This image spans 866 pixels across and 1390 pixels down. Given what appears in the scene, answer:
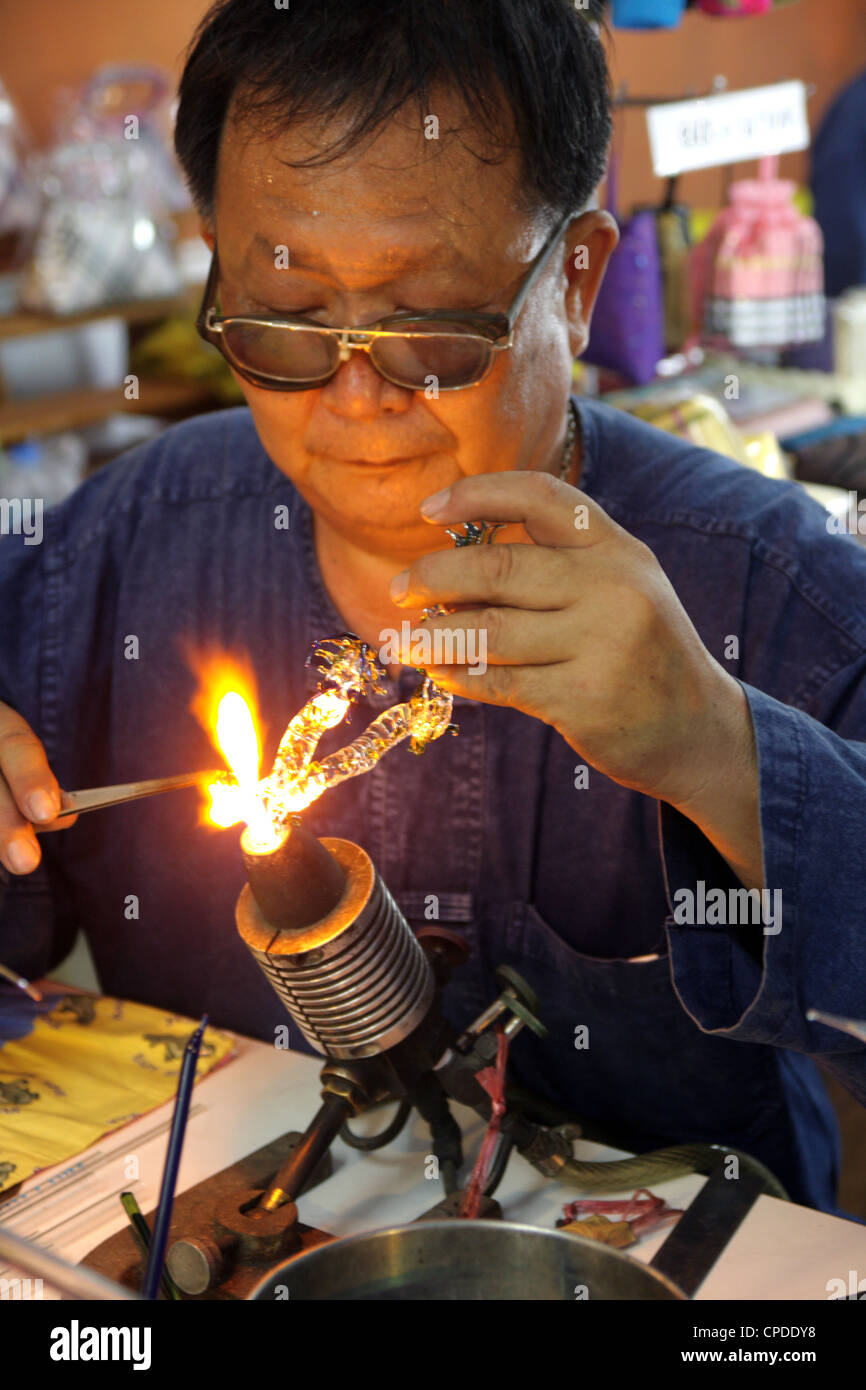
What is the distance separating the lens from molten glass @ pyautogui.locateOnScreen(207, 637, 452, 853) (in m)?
0.97

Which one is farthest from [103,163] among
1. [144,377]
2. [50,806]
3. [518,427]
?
[50,806]

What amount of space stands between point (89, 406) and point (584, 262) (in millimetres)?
2473

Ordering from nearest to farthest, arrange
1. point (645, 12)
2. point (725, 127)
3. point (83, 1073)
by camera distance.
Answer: point (83, 1073) → point (645, 12) → point (725, 127)

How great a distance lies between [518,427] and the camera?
4.32 ft

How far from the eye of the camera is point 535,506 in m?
0.94

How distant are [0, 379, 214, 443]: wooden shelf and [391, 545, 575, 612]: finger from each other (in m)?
2.79

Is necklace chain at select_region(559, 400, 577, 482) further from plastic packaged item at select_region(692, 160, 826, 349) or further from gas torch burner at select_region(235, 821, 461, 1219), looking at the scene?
plastic packaged item at select_region(692, 160, 826, 349)

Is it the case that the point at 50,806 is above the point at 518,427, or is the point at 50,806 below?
below

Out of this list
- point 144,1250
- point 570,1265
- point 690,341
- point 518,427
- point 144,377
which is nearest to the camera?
point 570,1265

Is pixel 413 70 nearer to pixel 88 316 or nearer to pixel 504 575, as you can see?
pixel 504 575

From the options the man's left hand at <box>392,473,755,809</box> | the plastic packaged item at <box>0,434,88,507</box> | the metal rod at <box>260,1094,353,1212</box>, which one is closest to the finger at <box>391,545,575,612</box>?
the man's left hand at <box>392,473,755,809</box>

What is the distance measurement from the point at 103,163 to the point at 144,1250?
2896 mm

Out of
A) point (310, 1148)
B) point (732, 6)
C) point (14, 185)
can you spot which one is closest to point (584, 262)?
point (310, 1148)
